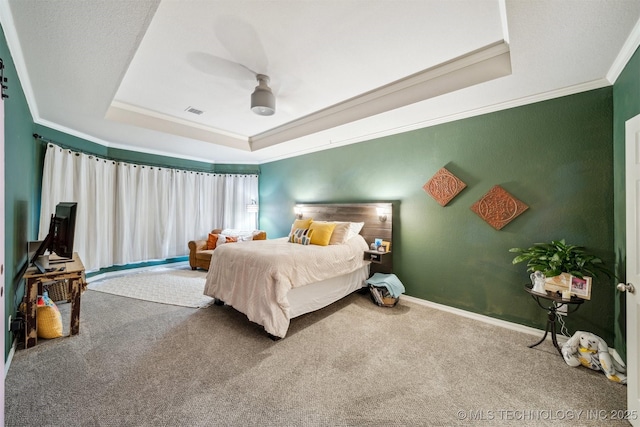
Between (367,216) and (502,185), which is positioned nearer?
(502,185)

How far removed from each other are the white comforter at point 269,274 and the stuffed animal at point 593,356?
215 centimetres

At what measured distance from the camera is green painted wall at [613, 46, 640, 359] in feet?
6.25

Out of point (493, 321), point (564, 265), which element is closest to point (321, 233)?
point (493, 321)

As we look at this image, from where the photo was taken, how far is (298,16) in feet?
6.13

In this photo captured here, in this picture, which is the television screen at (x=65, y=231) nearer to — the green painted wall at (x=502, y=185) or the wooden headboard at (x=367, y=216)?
the wooden headboard at (x=367, y=216)

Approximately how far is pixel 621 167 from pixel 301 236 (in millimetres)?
3288

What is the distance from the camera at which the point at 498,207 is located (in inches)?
112

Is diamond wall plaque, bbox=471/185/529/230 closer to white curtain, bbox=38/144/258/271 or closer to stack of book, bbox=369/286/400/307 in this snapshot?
stack of book, bbox=369/286/400/307

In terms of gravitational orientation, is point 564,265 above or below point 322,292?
above

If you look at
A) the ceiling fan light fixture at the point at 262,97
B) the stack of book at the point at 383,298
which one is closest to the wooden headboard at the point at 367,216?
the stack of book at the point at 383,298

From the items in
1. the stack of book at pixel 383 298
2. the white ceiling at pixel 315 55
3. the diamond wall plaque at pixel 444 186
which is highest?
the white ceiling at pixel 315 55

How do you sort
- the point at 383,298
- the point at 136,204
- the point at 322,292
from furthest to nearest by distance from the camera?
the point at 136,204, the point at 383,298, the point at 322,292

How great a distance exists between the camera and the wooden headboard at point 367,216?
3.77 m

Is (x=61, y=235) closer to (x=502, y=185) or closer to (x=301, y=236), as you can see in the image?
(x=301, y=236)
